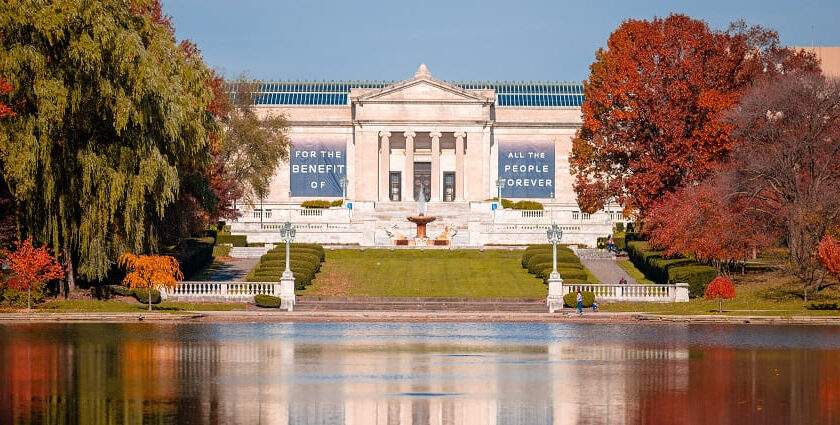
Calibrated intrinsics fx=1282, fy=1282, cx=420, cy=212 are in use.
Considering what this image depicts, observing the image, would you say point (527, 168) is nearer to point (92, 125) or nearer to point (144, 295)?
point (144, 295)

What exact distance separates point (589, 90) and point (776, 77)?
13.9m

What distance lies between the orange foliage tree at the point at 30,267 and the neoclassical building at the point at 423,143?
2335 inches

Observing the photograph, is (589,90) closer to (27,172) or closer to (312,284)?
(312,284)

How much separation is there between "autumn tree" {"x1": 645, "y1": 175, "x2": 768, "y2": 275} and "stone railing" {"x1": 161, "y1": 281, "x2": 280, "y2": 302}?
2064 cm

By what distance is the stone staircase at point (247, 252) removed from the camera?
8444cm

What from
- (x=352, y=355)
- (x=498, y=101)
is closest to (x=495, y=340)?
(x=352, y=355)

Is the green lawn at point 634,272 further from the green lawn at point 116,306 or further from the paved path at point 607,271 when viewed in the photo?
the green lawn at point 116,306

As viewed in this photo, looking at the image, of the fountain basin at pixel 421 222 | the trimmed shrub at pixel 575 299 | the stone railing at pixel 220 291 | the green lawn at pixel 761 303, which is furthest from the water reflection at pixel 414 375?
the fountain basin at pixel 421 222

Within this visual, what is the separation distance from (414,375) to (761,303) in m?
30.4

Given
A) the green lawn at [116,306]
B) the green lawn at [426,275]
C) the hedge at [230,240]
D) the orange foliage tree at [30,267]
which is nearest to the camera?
the orange foliage tree at [30,267]

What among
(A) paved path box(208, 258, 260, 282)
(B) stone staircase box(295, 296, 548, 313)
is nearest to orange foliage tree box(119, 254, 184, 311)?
(B) stone staircase box(295, 296, 548, 313)

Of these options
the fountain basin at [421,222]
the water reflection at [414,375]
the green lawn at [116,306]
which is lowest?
the water reflection at [414,375]

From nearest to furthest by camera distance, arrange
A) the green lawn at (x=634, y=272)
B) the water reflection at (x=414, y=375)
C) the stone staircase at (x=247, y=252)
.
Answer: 1. the water reflection at (x=414, y=375)
2. the green lawn at (x=634, y=272)
3. the stone staircase at (x=247, y=252)

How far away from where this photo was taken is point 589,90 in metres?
84.4
